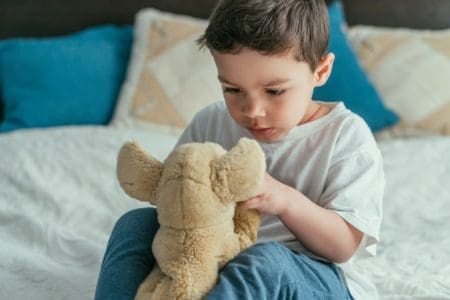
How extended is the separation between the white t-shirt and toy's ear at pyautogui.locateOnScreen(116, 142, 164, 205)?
0.81 ft

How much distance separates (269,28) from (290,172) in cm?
25

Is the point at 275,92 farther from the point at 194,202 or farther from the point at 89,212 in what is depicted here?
the point at 89,212

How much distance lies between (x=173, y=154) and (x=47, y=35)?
1649 mm

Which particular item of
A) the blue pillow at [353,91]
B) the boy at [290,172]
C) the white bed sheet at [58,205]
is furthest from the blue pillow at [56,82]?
the boy at [290,172]

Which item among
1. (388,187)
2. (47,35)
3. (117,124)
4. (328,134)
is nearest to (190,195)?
(328,134)

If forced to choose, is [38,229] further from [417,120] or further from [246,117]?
[417,120]

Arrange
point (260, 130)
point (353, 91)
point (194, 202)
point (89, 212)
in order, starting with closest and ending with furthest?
point (194, 202), point (260, 130), point (89, 212), point (353, 91)

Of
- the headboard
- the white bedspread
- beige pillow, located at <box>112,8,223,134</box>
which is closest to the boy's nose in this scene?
the white bedspread

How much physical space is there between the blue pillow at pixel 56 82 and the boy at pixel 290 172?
110 cm

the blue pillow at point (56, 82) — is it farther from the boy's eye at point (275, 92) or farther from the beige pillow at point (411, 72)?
the boy's eye at point (275, 92)

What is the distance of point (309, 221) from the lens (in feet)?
3.38

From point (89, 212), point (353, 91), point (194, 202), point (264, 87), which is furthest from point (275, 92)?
point (353, 91)

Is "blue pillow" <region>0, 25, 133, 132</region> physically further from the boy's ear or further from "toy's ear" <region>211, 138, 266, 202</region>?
"toy's ear" <region>211, 138, 266, 202</region>

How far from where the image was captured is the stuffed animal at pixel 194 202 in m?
0.91
